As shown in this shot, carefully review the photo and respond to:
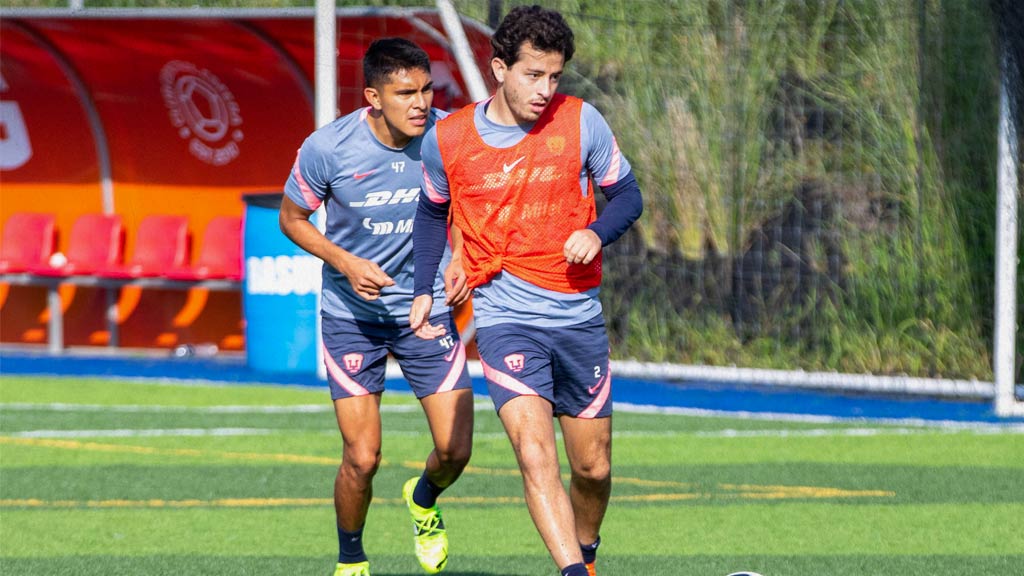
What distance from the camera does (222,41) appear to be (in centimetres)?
1762

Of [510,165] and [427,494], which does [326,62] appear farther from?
[510,165]

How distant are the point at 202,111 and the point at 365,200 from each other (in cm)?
1203

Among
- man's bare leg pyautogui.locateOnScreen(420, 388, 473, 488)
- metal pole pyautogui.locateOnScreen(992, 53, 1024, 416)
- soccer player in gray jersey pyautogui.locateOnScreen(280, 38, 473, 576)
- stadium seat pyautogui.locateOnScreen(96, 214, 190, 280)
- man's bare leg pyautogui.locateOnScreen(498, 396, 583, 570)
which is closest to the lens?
man's bare leg pyautogui.locateOnScreen(498, 396, 583, 570)

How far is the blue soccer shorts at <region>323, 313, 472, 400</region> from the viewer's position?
716 cm

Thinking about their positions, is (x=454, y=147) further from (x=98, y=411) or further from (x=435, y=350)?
(x=98, y=411)

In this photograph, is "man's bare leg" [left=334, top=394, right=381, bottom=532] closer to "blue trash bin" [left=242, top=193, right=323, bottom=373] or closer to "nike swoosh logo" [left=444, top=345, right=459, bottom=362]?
"nike swoosh logo" [left=444, top=345, right=459, bottom=362]

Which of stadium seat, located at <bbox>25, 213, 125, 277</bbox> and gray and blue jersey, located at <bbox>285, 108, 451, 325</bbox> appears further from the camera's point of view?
stadium seat, located at <bbox>25, 213, 125, 277</bbox>

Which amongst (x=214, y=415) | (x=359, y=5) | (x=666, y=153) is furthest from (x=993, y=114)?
(x=214, y=415)

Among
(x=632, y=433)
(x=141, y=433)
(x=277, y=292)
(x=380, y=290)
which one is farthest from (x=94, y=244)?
(x=380, y=290)

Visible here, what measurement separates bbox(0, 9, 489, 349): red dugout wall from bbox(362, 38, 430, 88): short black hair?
10203mm

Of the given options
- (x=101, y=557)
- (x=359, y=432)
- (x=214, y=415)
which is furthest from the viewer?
(x=214, y=415)

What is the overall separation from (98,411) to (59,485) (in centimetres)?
385

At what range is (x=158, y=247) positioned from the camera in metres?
18.5

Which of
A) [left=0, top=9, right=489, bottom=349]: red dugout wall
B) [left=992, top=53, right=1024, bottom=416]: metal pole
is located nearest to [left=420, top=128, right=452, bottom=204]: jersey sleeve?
[left=992, top=53, right=1024, bottom=416]: metal pole
